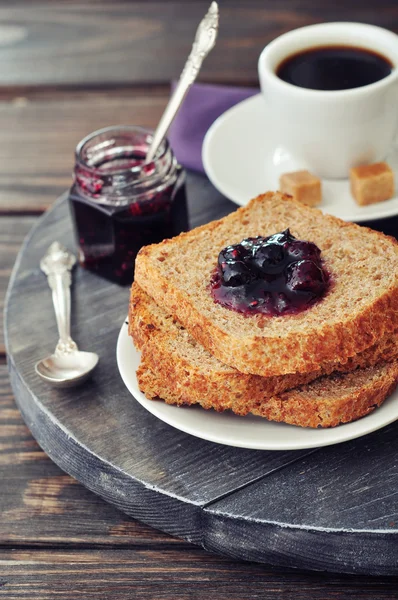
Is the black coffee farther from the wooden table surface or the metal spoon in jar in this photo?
the wooden table surface

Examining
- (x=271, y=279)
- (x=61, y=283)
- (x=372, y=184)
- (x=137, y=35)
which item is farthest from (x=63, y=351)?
(x=137, y=35)

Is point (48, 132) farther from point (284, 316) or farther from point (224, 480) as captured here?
point (224, 480)

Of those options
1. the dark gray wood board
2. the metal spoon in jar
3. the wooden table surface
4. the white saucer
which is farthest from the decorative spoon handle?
the white saucer

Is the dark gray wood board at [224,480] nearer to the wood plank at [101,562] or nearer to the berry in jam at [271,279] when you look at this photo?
the wood plank at [101,562]

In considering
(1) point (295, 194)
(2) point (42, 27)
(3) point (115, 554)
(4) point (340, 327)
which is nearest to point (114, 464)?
(3) point (115, 554)

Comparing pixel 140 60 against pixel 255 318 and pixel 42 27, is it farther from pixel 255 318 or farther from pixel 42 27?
pixel 255 318

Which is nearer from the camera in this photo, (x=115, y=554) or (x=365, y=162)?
(x=115, y=554)

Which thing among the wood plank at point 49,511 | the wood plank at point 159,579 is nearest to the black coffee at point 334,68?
the wood plank at point 49,511
